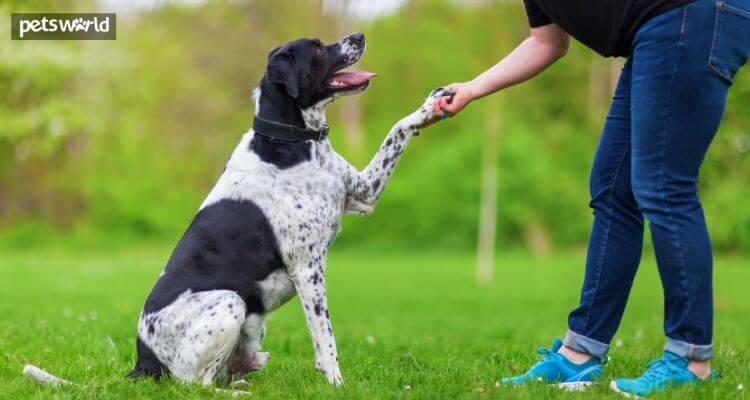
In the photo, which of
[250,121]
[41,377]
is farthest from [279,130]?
[250,121]

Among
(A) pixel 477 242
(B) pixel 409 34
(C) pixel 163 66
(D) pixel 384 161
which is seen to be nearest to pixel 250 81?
(C) pixel 163 66

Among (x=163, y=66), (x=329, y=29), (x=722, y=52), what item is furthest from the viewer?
(x=163, y=66)

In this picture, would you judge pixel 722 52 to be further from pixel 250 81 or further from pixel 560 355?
pixel 250 81

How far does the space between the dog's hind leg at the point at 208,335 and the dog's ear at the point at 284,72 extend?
988 mm

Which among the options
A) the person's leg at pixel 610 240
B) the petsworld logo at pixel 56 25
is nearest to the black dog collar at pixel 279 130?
the person's leg at pixel 610 240

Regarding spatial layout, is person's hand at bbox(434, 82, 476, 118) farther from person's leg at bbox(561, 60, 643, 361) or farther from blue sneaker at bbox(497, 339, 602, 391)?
blue sneaker at bbox(497, 339, 602, 391)

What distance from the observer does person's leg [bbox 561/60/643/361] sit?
3383mm

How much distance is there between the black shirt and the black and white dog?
0.78 metres

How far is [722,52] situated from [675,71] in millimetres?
178

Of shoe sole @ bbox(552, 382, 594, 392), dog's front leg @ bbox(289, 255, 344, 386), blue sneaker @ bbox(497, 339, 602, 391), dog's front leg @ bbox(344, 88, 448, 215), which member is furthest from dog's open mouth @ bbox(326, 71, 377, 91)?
shoe sole @ bbox(552, 382, 594, 392)

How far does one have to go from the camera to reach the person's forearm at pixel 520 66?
3623 mm

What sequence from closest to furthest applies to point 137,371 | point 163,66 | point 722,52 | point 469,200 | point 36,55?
point 722,52, point 137,371, point 36,55, point 469,200, point 163,66

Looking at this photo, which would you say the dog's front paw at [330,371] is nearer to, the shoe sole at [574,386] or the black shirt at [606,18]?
the shoe sole at [574,386]

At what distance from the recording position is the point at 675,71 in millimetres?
2863
